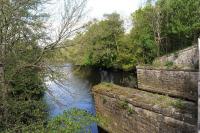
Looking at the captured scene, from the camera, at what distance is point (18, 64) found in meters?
8.55

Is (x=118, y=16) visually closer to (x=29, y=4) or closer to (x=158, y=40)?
(x=158, y=40)

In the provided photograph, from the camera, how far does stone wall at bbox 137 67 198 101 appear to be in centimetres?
1641

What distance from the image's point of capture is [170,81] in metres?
18.4

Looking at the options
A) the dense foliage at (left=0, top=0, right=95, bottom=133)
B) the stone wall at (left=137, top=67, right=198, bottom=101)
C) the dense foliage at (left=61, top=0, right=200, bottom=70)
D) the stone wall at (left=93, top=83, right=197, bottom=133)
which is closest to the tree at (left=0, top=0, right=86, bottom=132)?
the dense foliage at (left=0, top=0, right=95, bottom=133)

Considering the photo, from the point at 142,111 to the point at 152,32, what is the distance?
72.8ft

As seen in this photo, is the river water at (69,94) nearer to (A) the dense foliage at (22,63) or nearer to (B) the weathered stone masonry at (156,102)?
(A) the dense foliage at (22,63)

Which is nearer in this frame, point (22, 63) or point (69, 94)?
point (22, 63)

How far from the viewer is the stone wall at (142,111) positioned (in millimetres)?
9914

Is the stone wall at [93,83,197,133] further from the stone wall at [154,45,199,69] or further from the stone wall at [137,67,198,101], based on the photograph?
the stone wall at [154,45,199,69]

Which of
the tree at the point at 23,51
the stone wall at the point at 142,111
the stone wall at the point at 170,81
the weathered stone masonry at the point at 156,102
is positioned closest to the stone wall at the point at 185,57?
A: the weathered stone masonry at the point at 156,102

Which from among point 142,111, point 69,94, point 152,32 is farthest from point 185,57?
point 152,32

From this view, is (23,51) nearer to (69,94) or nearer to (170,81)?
(69,94)

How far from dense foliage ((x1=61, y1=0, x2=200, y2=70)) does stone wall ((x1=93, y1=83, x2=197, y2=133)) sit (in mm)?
10782

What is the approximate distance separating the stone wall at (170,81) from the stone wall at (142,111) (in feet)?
11.1
